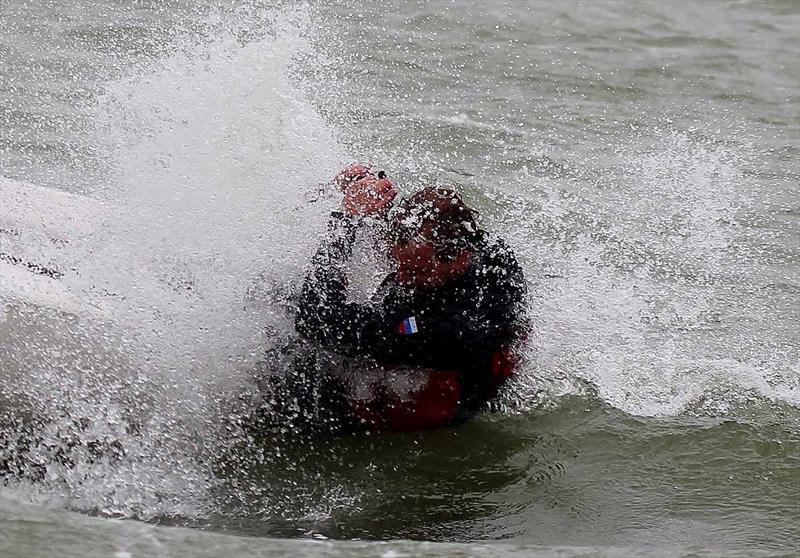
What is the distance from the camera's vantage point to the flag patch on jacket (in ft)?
13.4

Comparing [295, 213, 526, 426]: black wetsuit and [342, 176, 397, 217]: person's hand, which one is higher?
[342, 176, 397, 217]: person's hand

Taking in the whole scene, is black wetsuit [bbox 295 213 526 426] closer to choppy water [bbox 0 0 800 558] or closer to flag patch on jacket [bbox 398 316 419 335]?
flag patch on jacket [bbox 398 316 419 335]

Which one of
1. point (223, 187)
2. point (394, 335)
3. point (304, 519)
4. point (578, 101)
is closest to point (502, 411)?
point (394, 335)

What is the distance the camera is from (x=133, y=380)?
404cm

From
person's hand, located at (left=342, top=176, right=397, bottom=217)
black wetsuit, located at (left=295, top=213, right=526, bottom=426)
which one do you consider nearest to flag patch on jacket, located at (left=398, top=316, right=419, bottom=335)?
black wetsuit, located at (left=295, top=213, right=526, bottom=426)

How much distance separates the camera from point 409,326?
4082 mm

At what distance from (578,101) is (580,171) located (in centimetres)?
133

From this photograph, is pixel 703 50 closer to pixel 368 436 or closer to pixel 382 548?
pixel 368 436

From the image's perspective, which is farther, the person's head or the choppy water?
the person's head

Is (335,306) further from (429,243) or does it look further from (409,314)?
(429,243)

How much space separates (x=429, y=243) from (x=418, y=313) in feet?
0.89

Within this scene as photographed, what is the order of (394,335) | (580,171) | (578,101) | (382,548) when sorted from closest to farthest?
(382,548)
(394,335)
(580,171)
(578,101)

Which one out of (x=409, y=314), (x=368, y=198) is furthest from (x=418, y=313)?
(x=368, y=198)

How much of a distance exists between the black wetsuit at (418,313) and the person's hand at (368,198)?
2.0 inches
